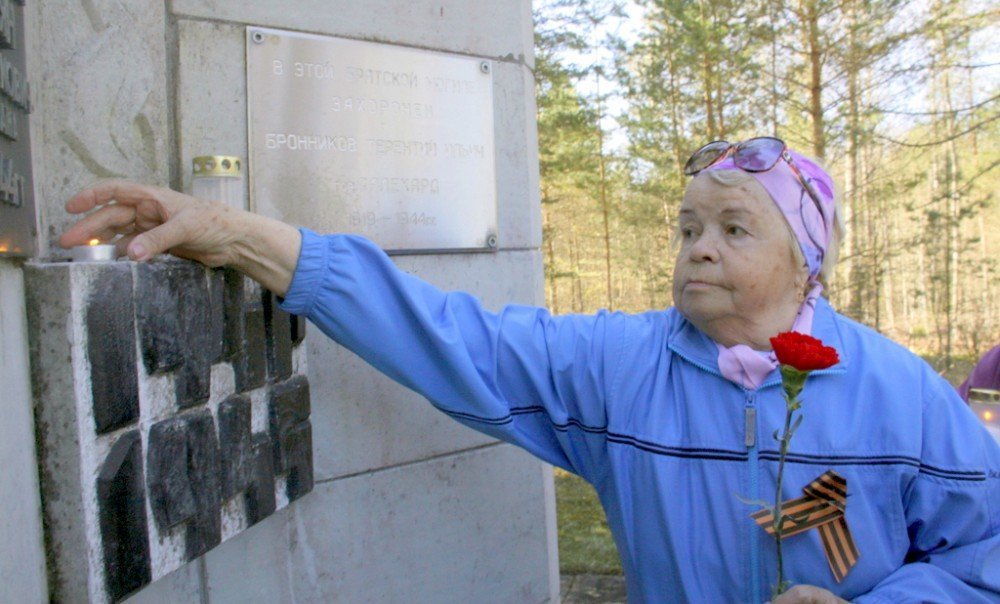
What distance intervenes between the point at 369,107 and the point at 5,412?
1.28 metres

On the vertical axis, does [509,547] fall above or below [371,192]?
below

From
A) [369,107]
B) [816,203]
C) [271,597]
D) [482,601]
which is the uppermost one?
[369,107]

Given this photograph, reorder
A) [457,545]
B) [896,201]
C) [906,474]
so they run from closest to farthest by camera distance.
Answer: [906,474] → [457,545] → [896,201]

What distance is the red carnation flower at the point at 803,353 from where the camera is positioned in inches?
58.7

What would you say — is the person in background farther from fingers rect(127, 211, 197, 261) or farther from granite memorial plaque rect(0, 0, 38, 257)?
granite memorial plaque rect(0, 0, 38, 257)

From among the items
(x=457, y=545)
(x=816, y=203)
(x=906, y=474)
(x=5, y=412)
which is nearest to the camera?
(x=5, y=412)

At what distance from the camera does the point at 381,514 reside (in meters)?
2.46

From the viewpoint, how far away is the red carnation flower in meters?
1.49

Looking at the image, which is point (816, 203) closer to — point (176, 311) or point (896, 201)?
point (176, 311)

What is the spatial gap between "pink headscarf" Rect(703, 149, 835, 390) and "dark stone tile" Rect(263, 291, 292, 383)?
102 centimetres

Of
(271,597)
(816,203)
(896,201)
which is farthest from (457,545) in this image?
(896,201)

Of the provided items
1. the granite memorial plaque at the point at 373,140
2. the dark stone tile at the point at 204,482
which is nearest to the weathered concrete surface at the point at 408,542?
the dark stone tile at the point at 204,482

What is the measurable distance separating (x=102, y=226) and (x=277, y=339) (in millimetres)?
500

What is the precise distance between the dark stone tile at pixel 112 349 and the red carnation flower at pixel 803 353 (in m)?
1.11
